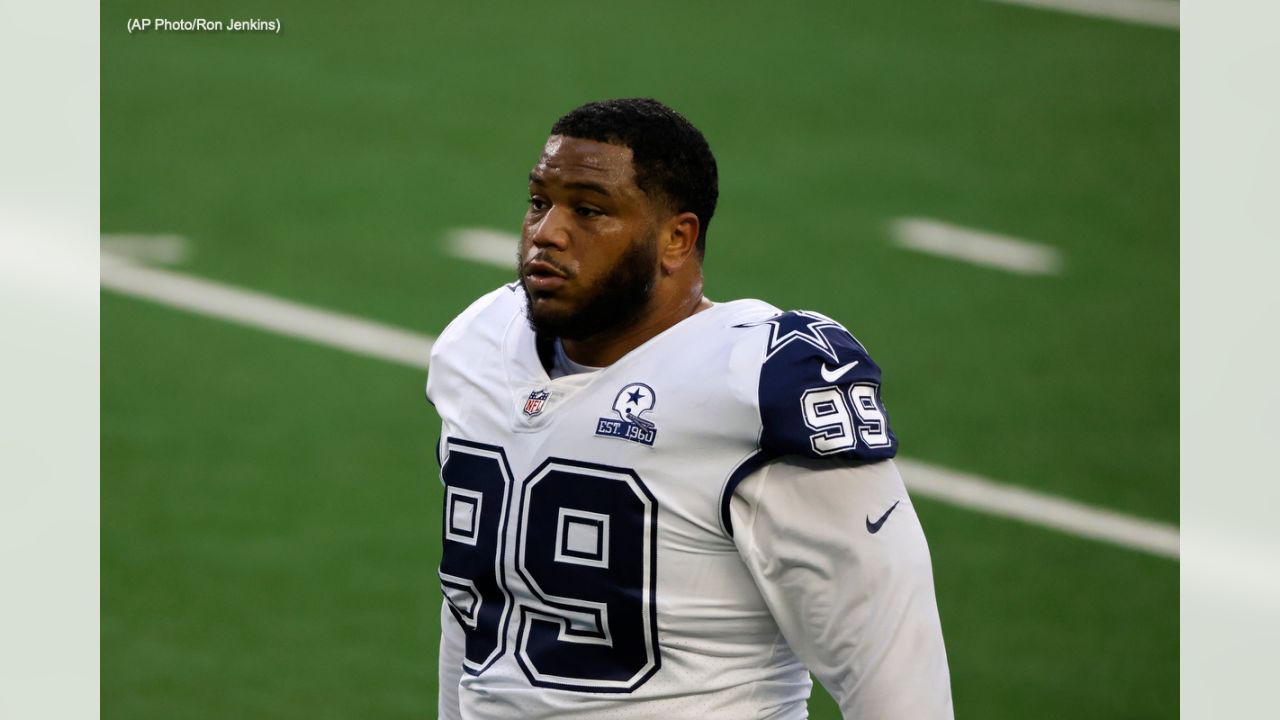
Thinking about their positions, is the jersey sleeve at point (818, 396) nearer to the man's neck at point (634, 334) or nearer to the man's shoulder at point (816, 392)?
the man's shoulder at point (816, 392)

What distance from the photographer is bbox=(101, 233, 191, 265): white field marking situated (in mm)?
4332

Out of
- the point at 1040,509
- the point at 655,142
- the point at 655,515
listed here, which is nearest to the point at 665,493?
the point at 655,515

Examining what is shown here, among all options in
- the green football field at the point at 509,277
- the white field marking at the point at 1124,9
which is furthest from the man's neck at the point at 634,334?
the white field marking at the point at 1124,9

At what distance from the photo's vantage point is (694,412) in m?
1.55

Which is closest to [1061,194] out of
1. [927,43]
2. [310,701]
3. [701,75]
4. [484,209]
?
[927,43]

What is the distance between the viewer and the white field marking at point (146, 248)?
14.2 feet

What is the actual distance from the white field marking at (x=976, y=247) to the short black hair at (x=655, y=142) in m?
2.74

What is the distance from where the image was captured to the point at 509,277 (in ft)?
13.8

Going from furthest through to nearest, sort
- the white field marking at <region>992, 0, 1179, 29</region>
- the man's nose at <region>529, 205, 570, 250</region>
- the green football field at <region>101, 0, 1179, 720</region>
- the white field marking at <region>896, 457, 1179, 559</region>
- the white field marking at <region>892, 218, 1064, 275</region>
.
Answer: the white field marking at <region>992, 0, 1179, 29</region> < the white field marking at <region>892, 218, 1064, 275</region> < the white field marking at <region>896, 457, 1179, 559</region> < the green football field at <region>101, 0, 1179, 720</region> < the man's nose at <region>529, 205, 570, 250</region>

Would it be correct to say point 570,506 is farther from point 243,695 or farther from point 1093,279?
point 1093,279

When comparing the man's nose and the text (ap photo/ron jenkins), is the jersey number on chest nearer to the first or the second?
the man's nose

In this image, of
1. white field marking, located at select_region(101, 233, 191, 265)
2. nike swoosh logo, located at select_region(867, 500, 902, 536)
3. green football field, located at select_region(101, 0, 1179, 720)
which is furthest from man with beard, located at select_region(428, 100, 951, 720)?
white field marking, located at select_region(101, 233, 191, 265)

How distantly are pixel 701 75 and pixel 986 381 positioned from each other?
1353 millimetres

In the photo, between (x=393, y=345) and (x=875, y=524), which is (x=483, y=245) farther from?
(x=875, y=524)
